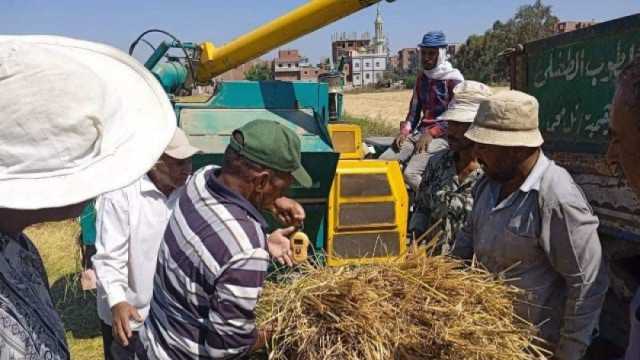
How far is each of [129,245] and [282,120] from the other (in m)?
2.34

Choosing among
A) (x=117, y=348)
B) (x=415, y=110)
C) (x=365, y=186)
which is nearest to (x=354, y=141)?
(x=415, y=110)

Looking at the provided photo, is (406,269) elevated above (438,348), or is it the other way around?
(406,269)

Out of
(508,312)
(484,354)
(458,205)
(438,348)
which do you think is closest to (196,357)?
(438,348)

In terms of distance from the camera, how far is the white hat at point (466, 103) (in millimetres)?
3193

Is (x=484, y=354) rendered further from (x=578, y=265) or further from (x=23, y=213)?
(x=23, y=213)

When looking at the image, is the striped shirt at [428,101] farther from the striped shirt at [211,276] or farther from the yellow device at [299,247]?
the striped shirt at [211,276]

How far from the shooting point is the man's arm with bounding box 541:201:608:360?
2213 millimetres

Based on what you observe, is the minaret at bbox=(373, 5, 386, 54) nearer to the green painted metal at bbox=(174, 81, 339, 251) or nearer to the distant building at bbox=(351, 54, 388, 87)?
the distant building at bbox=(351, 54, 388, 87)

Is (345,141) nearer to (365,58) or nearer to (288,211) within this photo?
(288,211)

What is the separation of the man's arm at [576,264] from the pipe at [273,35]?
11.9 ft

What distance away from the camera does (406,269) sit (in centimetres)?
206

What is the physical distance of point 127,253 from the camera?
107 inches

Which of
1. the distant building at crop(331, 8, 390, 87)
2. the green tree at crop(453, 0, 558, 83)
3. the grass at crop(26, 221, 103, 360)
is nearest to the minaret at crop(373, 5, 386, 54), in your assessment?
the distant building at crop(331, 8, 390, 87)

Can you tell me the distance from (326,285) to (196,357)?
47 centimetres
